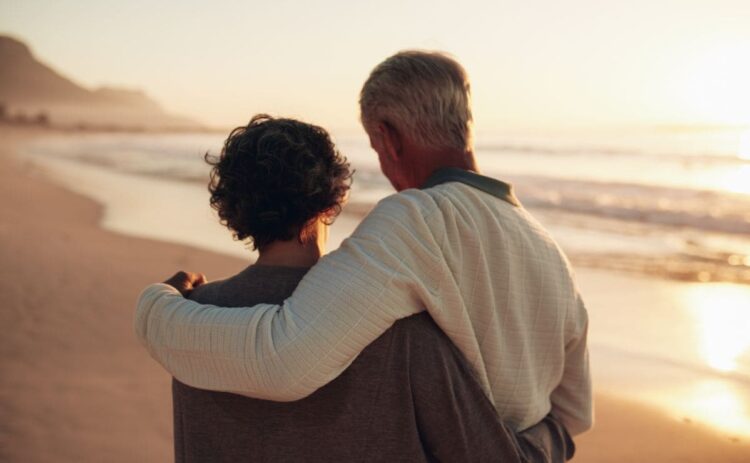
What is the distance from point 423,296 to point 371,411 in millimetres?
291

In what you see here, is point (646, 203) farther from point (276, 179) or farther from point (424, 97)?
point (276, 179)

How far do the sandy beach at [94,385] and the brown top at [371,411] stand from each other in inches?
104

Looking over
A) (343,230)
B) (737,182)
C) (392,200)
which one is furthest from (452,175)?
(737,182)

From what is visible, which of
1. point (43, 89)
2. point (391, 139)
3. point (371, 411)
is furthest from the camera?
point (43, 89)

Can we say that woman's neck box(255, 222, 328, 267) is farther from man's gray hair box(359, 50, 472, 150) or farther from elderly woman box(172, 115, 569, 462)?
man's gray hair box(359, 50, 472, 150)

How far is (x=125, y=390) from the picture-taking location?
16.8ft

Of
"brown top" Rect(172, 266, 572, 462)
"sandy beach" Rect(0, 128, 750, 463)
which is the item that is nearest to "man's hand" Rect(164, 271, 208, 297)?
"brown top" Rect(172, 266, 572, 462)

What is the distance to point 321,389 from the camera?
5.63ft

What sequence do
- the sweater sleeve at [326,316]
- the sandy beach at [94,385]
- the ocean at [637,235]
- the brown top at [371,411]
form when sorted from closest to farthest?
the sweater sleeve at [326,316] → the brown top at [371,411] → the sandy beach at [94,385] → the ocean at [637,235]

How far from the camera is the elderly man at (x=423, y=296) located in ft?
5.14

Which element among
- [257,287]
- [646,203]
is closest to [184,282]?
[257,287]

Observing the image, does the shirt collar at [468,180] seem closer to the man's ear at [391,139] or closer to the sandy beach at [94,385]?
the man's ear at [391,139]

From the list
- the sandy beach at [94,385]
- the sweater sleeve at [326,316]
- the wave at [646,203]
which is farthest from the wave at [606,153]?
the sweater sleeve at [326,316]

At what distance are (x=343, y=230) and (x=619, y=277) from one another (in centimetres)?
400
